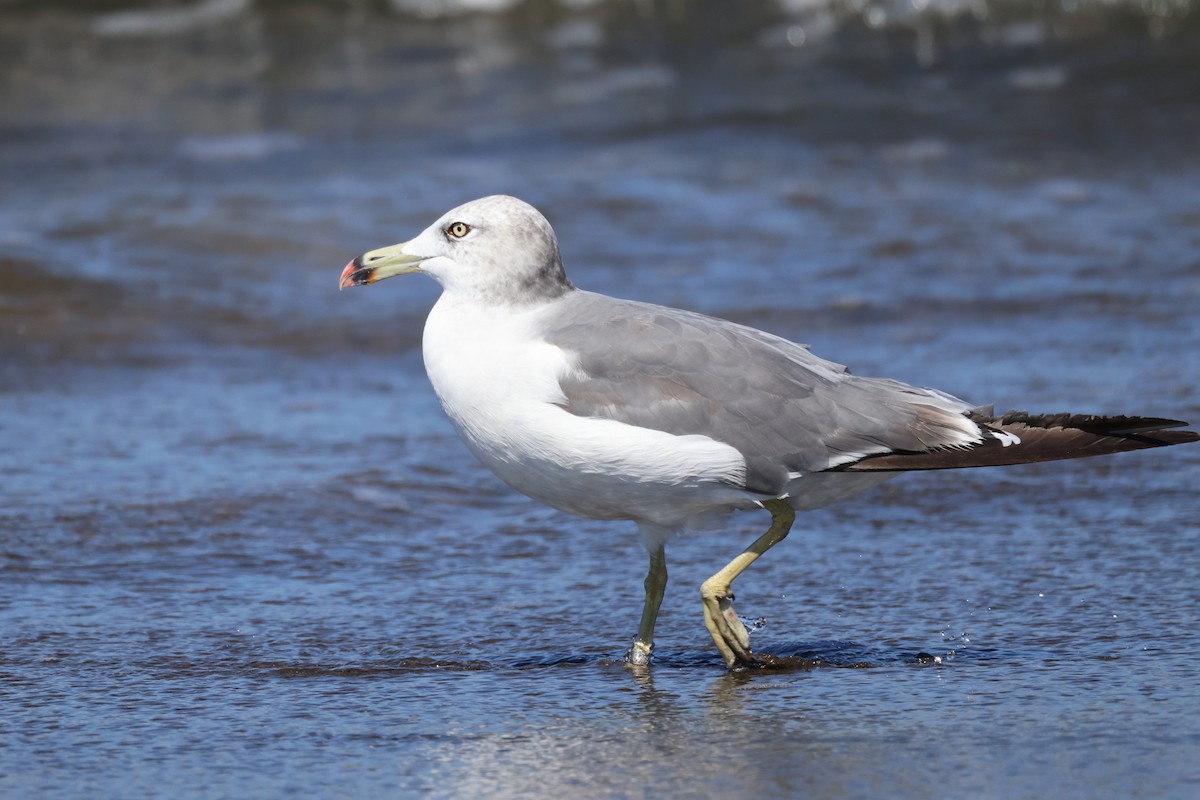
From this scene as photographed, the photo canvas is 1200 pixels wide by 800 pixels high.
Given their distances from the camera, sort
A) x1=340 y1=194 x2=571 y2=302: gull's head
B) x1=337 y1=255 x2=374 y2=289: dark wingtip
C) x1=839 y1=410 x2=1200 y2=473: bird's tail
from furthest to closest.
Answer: x1=337 y1=255 x2=374 y2=289: dark wingtip, x1=340 y1=194 x2=571 y2=302: gull's head, x1=839 y1=410 x2=1200 y2=473: bird's tail

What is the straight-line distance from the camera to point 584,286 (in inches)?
328

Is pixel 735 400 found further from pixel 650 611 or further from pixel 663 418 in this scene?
pixel 650 611

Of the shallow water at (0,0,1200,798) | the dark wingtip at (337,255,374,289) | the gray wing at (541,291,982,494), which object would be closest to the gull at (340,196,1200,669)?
the gray wing at (541,291,982,494)

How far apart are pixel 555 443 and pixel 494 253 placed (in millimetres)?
580

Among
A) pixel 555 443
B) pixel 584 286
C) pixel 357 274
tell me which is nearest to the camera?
pixel 555 443

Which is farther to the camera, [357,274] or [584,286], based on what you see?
[584,286]

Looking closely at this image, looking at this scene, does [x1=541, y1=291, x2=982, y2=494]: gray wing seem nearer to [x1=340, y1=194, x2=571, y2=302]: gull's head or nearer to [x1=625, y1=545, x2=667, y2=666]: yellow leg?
[x1=340, y1=194, x2=571, y2=302]: gull's head

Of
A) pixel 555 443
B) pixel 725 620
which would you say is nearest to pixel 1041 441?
pixel 725 620

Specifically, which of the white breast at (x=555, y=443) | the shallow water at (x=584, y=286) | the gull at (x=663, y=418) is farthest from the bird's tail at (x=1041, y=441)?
the shallow water at (x=584, y=286)

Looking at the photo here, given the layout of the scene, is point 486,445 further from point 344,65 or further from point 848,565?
point 344,65

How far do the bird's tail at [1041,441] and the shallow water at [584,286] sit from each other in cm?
47

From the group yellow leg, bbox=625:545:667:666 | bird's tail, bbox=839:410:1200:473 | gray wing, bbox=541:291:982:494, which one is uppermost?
gray wing, bbox=541:291:982:494

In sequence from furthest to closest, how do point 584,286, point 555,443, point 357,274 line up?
point 584,286
point 357,274
point 555,443

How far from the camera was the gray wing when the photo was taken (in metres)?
3.90
